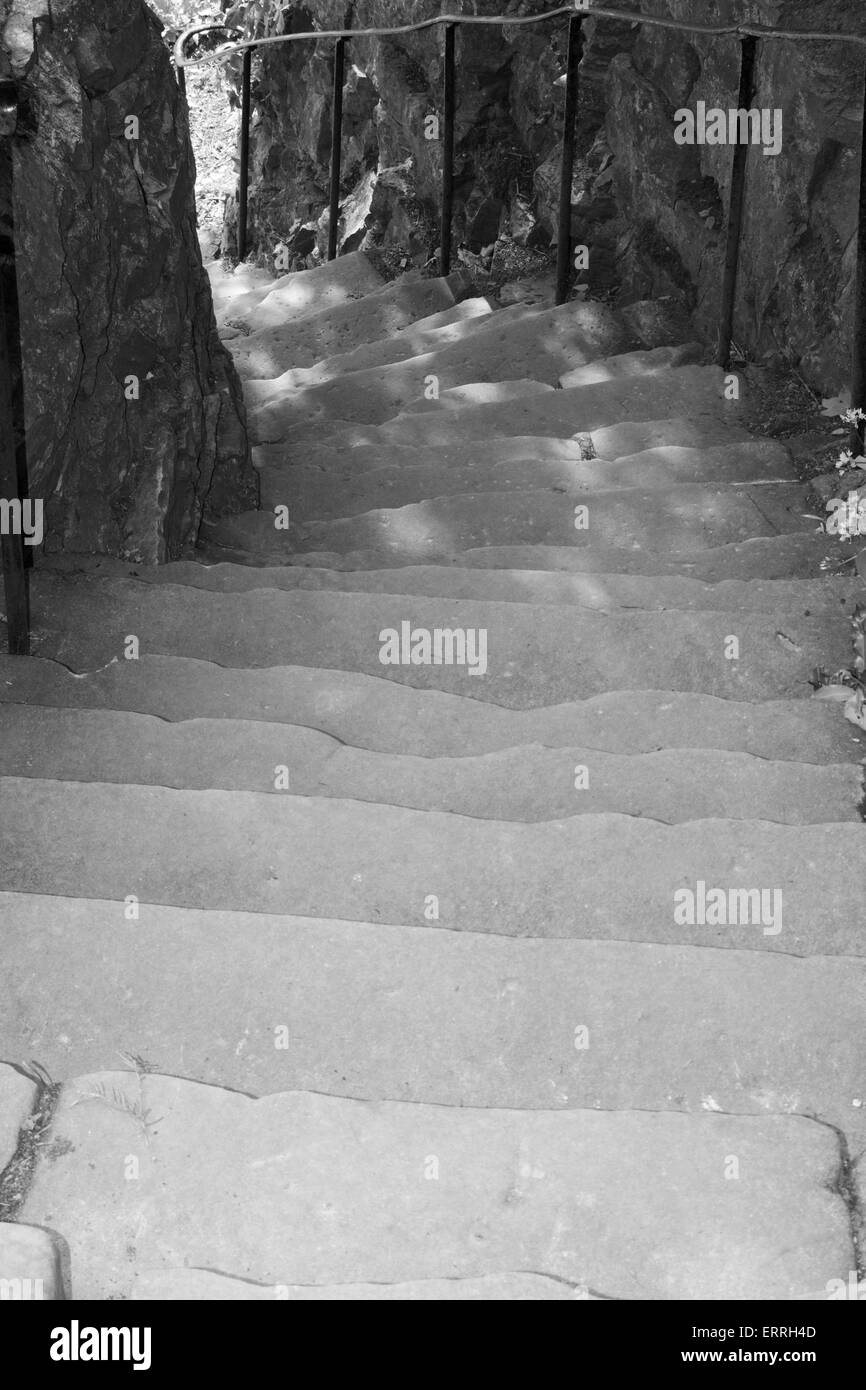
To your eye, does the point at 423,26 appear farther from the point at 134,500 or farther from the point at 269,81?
the point at 134,500

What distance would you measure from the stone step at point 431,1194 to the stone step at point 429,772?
2.82ft

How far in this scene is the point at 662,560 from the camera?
12.6ft

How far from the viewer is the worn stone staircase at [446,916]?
1.71 m

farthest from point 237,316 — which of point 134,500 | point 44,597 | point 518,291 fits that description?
point 44,597

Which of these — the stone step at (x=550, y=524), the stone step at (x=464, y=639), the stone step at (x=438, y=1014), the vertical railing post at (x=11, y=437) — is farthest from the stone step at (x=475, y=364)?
the stone step at (x=438, y=1014)

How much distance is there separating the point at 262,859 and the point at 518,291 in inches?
182

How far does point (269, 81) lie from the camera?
8234 mm

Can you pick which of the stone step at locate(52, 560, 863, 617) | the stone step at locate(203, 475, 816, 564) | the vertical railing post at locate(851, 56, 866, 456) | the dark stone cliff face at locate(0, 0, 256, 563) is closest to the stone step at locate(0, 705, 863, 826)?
→ the stone step at locate(52, 560, 863, 617)

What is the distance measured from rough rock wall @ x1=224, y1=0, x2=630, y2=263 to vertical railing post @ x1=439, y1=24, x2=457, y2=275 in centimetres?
21

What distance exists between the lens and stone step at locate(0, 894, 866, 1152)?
196 centimetres

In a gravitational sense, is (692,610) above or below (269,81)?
below

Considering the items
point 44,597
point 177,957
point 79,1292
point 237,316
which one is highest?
point 237,316

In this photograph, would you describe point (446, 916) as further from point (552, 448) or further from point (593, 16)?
point (593, 16)

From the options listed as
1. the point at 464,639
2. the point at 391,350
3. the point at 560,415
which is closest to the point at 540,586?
the point at 464,639
